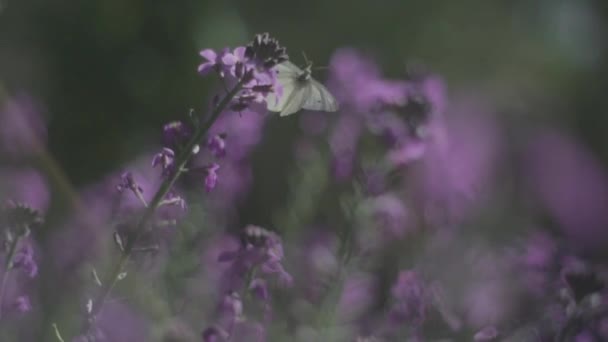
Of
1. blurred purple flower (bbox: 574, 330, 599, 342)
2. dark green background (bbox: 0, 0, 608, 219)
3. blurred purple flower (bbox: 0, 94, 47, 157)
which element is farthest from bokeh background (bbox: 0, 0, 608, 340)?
blurred purple flower (bbox: 574, 330, 599, 342)

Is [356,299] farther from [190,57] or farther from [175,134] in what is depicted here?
[190,57]

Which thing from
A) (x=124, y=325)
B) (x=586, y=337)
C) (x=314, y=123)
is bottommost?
(x=124, y=325)

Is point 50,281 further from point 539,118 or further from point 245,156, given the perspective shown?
point 539,118

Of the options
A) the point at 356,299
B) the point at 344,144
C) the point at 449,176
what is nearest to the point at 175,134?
the point at 344,144

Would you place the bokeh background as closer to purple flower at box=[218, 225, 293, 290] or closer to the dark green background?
the dark green background

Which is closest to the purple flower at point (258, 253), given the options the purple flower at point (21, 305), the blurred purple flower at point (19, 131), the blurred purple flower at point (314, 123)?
the purple flower at point (21, 305)

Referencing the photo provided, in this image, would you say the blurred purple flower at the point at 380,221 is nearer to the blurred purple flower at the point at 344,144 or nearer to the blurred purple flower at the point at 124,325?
the blurred purple flower at the point at 344,144
